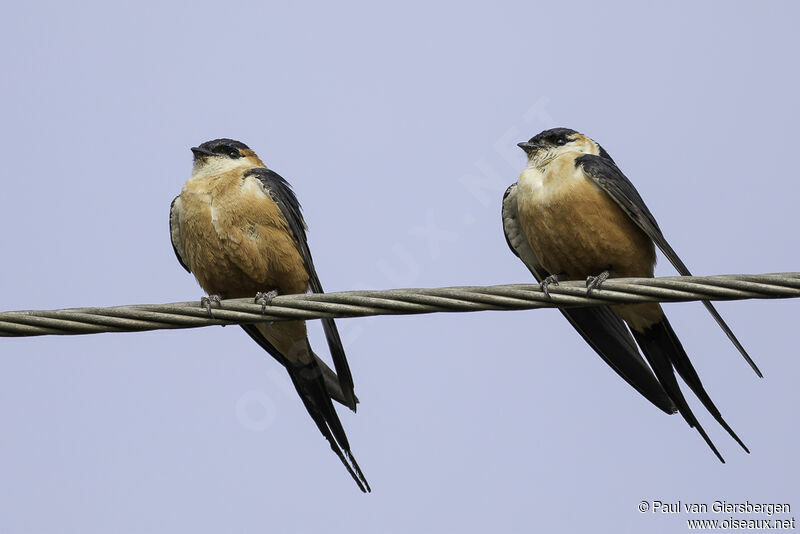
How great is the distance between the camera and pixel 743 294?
468 cm

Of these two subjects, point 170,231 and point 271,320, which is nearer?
point 271,320

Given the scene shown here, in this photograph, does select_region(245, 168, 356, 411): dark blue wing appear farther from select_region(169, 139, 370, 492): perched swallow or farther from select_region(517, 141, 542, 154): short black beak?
select_region(517, 141, 542, 154): short black beak

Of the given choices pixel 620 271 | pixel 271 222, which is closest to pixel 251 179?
pixel 271 222

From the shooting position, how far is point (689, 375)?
6.71 metres

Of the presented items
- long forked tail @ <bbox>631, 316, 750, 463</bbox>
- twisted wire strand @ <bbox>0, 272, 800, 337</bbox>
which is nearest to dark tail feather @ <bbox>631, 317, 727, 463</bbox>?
long forked tail @ <bbox>631, 316, 750, 463</bbox>

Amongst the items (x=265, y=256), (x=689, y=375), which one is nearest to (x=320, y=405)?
(x=265, y=256)

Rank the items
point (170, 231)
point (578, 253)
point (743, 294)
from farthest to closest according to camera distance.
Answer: point (170, 231)
point (578, 253)
point (743, 294)

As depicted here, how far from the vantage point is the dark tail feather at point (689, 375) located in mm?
6245

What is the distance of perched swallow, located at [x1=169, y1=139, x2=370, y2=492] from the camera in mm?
6977

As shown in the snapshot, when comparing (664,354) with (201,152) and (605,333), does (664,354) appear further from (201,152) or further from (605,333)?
(201,152)

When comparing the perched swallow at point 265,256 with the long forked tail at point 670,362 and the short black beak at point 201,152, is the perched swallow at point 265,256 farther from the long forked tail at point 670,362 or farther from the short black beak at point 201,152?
the long forked tail at point 670,362

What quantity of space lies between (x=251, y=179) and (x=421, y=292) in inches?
107

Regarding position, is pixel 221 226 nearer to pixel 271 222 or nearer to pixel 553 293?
pixel 271 222

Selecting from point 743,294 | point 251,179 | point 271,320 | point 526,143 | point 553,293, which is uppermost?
point 251,179
